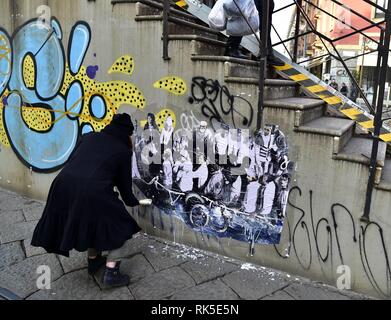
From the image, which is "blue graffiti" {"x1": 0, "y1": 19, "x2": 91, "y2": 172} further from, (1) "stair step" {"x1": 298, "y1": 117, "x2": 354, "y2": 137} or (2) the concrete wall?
(1) "stair step" {"x1": 298, "y1": 117, "x2": 354, "y2": 137}

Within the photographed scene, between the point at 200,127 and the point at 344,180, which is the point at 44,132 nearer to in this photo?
the point at 200,127

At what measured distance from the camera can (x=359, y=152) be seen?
138 inches

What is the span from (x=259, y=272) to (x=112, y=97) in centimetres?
264

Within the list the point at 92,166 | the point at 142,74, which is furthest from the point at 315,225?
the point at 142,74

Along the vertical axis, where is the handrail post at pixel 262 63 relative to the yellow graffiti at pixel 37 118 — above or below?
above

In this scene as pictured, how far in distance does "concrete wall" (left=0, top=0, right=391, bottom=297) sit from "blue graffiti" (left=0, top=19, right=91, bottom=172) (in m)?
0.03

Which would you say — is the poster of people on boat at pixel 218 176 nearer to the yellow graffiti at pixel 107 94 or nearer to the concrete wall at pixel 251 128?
the concrete wall at pixel 251 128

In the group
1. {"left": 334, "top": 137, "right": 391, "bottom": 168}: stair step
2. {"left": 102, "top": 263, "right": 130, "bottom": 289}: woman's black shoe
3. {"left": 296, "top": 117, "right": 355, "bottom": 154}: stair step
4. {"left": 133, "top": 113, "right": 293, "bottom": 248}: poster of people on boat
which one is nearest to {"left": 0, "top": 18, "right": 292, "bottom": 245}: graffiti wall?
{"left": 133, "top": 113, "right": 293, "bottom": 248}: poster of people on boat

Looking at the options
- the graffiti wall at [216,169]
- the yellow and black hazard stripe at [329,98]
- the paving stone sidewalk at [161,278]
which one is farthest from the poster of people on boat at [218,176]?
the yellow and black hazard stripe at [329,98]

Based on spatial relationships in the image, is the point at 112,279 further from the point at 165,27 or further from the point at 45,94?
the point at 45,94

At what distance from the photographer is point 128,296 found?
3.29 m

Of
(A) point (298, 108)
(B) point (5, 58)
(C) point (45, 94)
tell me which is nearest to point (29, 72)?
(C) point (45, 94)

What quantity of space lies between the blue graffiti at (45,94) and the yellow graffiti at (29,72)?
5 cm

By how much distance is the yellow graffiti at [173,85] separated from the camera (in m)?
3.99
